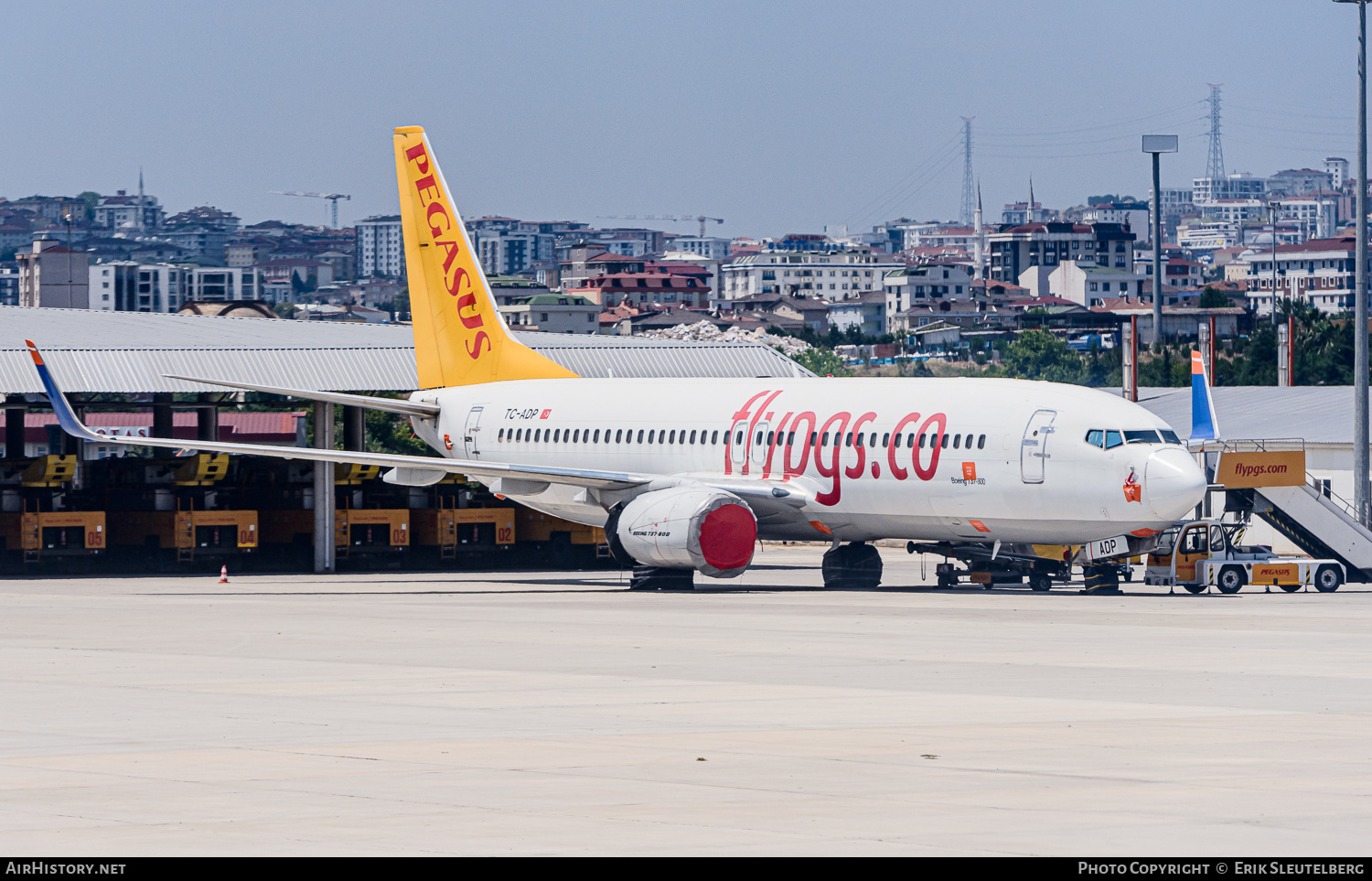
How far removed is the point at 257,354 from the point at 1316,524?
28102 millimetres

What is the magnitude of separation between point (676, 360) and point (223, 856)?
50466 mm

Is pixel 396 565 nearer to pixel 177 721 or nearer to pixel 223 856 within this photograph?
pixel 177 721

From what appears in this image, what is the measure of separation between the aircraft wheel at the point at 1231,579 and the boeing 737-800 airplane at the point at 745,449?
497cm

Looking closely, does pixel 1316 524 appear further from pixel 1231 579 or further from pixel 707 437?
pixel 707 437

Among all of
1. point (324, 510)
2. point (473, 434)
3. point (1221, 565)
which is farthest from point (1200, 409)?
point (324, 510)

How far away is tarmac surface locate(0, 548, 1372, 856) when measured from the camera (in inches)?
500

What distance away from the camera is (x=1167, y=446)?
1439 inches

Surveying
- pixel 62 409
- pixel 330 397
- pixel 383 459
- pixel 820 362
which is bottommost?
pixel 383 459

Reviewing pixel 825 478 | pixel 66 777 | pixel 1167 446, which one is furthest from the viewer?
pixel 825 478

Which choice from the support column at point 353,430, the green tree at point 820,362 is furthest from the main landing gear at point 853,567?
the green tree at point 820,362

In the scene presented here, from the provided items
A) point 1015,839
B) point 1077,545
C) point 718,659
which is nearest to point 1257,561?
point 1077,545

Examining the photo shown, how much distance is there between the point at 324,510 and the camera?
53.7 metres

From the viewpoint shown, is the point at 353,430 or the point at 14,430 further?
the point at 353,430

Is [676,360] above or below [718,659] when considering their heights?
above
